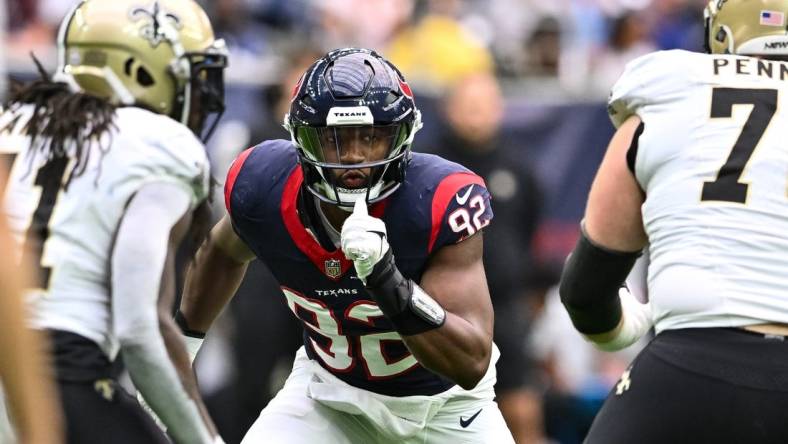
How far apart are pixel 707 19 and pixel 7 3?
600cm

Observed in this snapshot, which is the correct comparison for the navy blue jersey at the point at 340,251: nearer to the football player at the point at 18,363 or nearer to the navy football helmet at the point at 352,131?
the navy football helmet at the point at 352,131

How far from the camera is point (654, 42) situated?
10.4 metres

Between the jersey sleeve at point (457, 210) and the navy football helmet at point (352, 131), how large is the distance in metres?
0.13

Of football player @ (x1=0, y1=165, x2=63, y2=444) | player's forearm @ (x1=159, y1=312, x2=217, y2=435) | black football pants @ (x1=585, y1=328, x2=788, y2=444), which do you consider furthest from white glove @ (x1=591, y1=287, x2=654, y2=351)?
football player @ (x1=0, y1=165, x2=63, y2=444)

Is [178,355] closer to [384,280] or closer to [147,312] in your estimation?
[147,312]

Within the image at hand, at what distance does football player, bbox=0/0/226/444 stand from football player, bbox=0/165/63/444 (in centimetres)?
133

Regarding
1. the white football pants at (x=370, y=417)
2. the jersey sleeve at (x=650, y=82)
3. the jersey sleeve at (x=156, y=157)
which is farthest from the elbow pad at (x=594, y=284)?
the jersey sleeve at (x=156, y=157)

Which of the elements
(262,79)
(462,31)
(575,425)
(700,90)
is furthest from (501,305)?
(700,90)

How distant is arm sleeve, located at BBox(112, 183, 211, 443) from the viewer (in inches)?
141

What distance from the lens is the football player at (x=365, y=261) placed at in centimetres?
385

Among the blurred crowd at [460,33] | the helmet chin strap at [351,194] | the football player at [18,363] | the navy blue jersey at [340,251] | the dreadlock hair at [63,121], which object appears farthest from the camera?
the blurred crowd at [460,33]

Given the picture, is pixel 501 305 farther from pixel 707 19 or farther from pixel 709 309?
pixel 709 309

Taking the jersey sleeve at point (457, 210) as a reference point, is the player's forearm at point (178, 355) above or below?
below

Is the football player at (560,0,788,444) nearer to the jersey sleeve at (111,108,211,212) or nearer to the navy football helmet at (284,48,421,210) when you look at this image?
the navy football helmet at (284,48,421,210)
